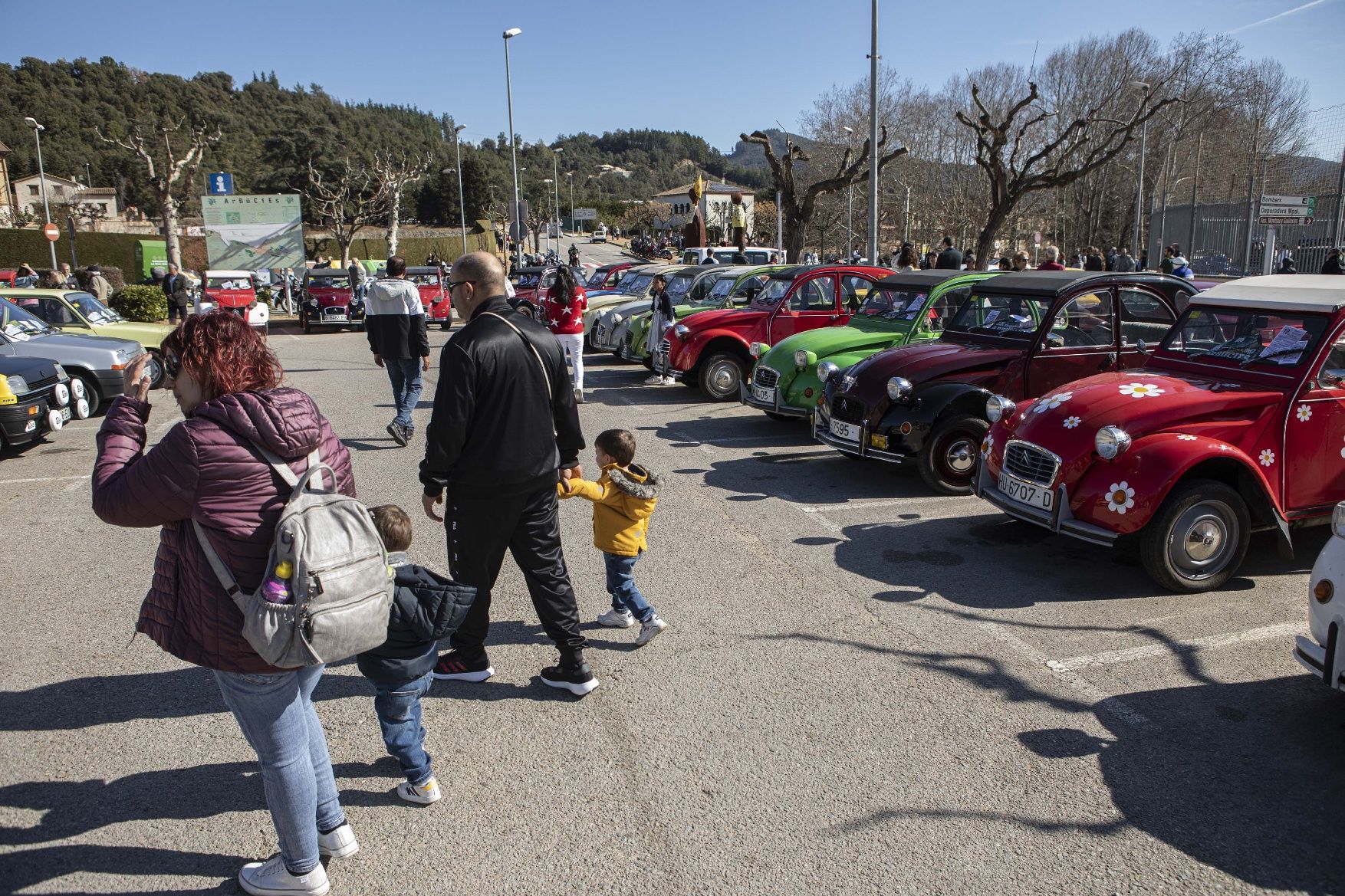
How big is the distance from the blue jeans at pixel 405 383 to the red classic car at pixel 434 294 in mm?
14440

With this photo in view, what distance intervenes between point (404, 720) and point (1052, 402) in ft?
15.5

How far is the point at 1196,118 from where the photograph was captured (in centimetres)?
4294

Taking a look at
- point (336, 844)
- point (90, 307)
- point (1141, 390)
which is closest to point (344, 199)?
point (90, 307)

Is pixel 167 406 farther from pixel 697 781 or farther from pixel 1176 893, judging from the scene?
pixel 1176 893

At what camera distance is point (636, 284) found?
19.9 meters

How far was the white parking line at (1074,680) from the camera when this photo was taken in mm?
3990

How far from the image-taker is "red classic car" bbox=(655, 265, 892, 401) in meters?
12.1

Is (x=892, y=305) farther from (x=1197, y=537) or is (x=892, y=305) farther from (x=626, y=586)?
(x=626, y=586)

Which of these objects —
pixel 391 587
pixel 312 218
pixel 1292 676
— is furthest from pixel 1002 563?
pixel 312 218

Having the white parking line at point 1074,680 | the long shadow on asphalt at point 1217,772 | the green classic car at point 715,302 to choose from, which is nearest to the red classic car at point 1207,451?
the white parking line at point 1074,680

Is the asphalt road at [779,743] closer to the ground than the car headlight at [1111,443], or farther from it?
closer to the ground

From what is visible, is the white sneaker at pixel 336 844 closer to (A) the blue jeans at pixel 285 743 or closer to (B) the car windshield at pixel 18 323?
(A) the blue jeans at pixel 285 743

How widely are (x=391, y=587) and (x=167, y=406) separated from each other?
39.3 ft

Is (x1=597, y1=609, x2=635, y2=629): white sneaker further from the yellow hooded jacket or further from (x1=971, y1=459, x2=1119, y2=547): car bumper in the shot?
(x1=971, y1=459, x2=1119, y2=547): car bumper
